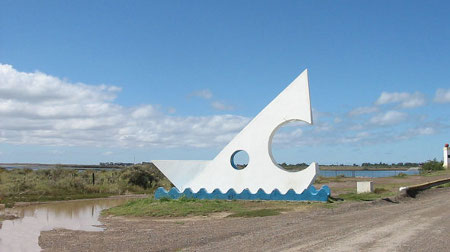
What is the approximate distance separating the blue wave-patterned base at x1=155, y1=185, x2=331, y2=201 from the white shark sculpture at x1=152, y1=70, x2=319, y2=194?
0.23 metres

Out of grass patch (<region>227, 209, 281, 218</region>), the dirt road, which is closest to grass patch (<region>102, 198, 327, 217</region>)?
grass patch (<region>227, 209, 281, 218</region>)

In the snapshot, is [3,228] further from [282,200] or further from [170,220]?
[282,200]

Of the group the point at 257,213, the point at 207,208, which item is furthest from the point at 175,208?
the point at 257,213

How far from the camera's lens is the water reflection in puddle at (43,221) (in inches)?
462

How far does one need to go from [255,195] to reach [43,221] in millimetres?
7861

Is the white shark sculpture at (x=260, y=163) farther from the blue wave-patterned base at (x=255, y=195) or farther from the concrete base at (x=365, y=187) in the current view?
the concrete base at (x=365, y=187)

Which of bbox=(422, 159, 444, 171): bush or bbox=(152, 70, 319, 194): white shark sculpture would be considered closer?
bbox=(152, 70, 319, 194): white shark sculpture

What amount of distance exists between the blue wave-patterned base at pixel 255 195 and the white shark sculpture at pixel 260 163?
0.23m

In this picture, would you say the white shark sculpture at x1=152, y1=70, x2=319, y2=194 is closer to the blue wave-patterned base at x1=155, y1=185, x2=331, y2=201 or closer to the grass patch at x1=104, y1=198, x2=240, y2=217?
the blue wave-patterned base at x1=155, y1=185, x2=331, y2=201

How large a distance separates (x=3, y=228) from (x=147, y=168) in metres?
22.3

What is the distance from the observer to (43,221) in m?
16.4

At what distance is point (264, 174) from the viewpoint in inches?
702

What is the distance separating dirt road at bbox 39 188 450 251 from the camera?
8.98 metres

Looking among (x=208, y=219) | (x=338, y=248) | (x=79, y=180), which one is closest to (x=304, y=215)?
(x=208, y=219)
